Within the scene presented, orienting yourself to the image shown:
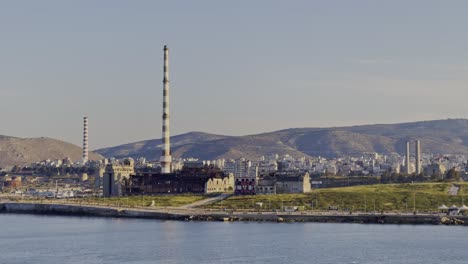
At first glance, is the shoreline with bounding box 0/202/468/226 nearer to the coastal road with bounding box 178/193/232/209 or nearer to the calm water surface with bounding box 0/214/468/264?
the calm water surface with bounding box 0/214/468/264

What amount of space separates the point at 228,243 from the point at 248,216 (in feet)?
93.8

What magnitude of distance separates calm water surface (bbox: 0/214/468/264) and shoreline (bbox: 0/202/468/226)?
12.7 feet

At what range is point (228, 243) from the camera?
87.6 metres

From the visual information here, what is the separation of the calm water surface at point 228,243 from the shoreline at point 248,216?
386cm

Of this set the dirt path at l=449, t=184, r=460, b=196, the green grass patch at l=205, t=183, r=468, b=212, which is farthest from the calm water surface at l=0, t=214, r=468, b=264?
the dirt path at l=449, t=184, r=460, b=196

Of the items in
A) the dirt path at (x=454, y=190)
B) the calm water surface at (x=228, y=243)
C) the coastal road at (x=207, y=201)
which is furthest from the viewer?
the dirt path at (x=454, y=190)

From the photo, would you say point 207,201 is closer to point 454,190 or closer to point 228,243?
point 454,190

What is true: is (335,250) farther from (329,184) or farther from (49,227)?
(329,184)

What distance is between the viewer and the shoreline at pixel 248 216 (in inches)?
4284

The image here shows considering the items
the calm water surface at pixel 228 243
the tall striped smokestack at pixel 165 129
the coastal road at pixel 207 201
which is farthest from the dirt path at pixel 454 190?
the tall striped smokestack at pixel 165 129

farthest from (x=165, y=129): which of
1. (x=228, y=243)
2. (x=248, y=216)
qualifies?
A: (x=228, y=243)

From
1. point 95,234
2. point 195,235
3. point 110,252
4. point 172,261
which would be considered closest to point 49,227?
point 95,234

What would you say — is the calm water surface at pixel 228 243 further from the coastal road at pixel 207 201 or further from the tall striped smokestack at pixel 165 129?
the tall striped smokestack at pixel 165 129

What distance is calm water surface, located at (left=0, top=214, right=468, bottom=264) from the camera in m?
77.7
